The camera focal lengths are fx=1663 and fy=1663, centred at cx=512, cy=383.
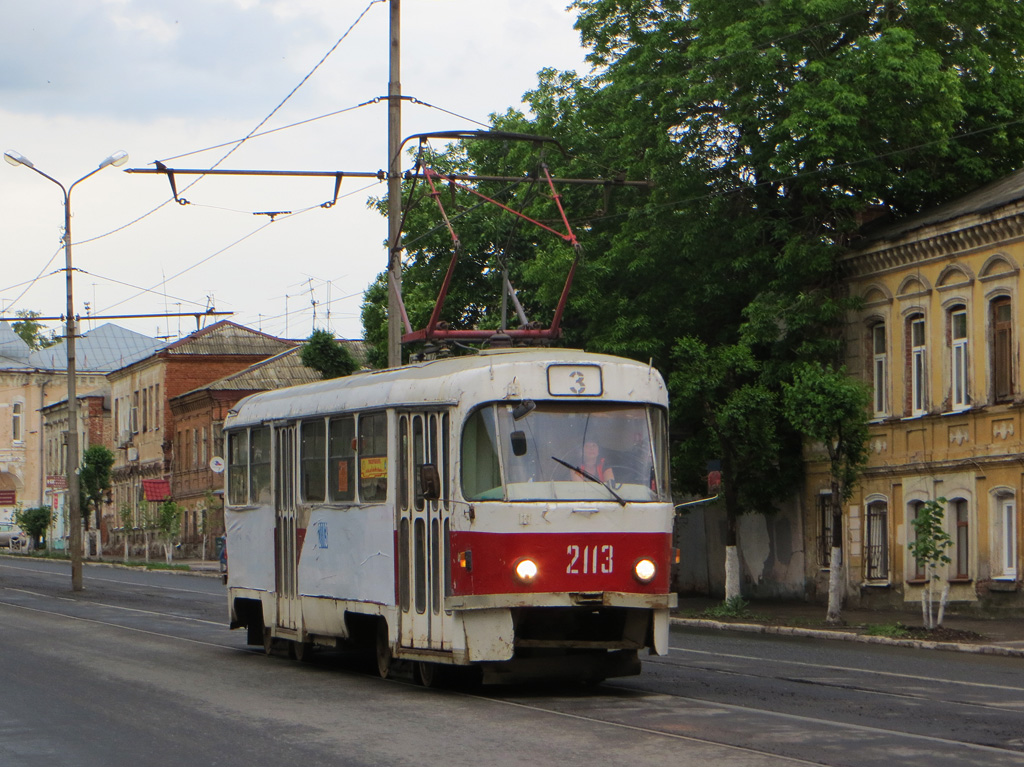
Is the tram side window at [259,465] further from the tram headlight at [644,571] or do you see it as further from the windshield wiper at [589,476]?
the tram headlight at [644,571]

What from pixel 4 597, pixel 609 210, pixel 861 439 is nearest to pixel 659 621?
pixel 861 439

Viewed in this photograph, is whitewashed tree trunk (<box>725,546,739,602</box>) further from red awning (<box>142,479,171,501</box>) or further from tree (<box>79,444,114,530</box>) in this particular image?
red awning (<box>142,479,171,501</box>)

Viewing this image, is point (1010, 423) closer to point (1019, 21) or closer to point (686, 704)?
point (1019, 21)

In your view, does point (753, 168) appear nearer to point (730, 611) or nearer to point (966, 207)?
point (966, 207)

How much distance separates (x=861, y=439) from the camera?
27.3m

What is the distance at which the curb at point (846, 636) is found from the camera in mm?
22212

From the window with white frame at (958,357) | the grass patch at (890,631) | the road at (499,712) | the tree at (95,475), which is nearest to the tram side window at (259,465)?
the road at (499,712)

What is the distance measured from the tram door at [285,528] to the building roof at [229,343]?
59.7 metres

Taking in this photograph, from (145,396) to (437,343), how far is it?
6541cm

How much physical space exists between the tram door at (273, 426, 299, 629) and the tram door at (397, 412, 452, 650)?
3.01 meters

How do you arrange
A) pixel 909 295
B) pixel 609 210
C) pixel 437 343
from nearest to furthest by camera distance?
1. pixel 437 343
2. pixel 909 295
3. pixel 609 210

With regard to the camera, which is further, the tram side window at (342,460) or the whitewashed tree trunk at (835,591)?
the whitewashed tree trunk at (835,591)

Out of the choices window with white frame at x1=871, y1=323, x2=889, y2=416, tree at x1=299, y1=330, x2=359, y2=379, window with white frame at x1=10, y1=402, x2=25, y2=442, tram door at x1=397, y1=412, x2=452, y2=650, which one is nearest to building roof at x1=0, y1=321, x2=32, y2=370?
window with white frame at x1=10, y1=402, x2=25, y2=442

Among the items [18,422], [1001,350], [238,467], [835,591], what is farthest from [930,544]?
[18,422]
